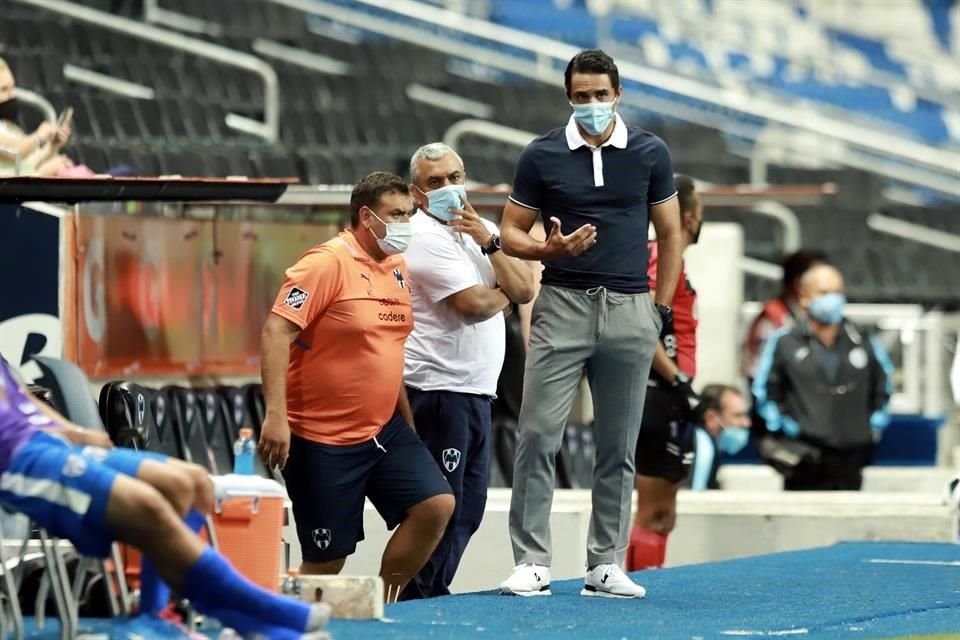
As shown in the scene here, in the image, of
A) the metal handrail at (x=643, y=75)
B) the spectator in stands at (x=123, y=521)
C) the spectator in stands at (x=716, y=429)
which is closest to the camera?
the spectator in stands at (x=123, y=521)

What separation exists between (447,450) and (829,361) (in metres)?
4.85

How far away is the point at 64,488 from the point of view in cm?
532

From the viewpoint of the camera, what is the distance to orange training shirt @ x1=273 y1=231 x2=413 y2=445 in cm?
761

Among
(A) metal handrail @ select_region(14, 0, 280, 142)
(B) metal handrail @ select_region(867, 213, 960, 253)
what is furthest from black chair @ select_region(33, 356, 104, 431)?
(B) metal handrail @ select_region(867, 213, 960, 253)

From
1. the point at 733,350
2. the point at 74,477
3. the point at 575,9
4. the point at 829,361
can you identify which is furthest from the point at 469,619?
the point at 575,9

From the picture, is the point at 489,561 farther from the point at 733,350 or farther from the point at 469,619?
the point at 733,350

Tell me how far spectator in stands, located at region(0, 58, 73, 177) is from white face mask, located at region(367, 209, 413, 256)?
256 centimetres

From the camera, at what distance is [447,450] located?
26.7 feet

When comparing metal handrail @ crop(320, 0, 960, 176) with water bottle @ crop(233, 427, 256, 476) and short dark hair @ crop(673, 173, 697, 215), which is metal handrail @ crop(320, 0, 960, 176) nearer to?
short dark hair @ crop(673, 173, 697, 215)

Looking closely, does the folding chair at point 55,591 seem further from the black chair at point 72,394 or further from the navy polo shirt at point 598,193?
the navy polo shirt at point 598,193

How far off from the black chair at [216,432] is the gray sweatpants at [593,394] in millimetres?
2677

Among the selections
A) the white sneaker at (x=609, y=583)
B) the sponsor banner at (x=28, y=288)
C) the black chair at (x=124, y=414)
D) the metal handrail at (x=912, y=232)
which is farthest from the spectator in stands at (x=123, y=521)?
the metal handrail at (x=912, y=232)

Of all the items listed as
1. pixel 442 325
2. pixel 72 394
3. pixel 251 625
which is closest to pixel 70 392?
pixel 72 394

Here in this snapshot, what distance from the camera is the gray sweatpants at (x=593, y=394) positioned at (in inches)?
295
